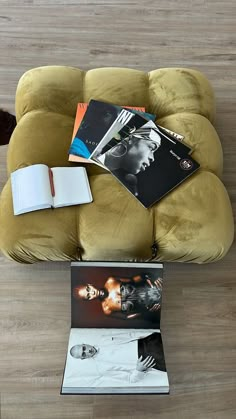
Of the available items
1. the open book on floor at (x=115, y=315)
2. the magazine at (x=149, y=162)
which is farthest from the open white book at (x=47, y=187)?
the open book on floor at (x=115, y=315)

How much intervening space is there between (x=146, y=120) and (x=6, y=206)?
0.57m

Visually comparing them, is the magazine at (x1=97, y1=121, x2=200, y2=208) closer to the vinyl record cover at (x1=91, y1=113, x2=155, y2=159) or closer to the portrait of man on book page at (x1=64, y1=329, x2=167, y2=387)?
the vinyl record cover at (x1=91, y1=113, x2=155, y2=159)

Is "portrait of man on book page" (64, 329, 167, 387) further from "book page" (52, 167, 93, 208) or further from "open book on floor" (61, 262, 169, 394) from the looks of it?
"book page" (52, 167, 93, 208)

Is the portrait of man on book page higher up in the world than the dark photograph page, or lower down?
lower down

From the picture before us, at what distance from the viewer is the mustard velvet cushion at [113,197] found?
4.19 ft

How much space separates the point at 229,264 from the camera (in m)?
1.54

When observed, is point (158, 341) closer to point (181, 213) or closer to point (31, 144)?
point (181, 213)

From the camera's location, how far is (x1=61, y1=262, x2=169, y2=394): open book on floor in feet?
4.16

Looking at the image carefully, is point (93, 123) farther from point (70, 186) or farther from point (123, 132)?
point (70, 186)

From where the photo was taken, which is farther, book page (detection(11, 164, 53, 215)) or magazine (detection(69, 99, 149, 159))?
magazine (detection(69, 99, 149, 159))

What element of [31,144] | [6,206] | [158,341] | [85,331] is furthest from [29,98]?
[158,341]

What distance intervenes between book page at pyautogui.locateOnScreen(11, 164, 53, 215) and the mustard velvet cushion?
3cm

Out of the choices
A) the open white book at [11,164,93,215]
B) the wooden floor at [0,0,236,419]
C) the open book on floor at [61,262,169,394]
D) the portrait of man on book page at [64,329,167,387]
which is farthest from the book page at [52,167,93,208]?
the portrait of man on book page at [64,329,167,387]

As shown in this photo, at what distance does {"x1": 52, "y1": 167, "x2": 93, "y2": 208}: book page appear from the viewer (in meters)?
1.29
